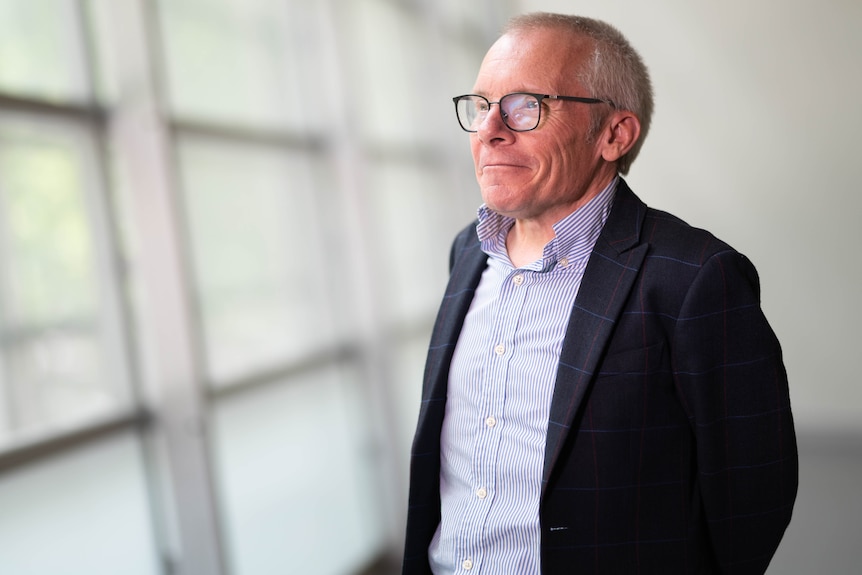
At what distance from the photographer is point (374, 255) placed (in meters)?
3.84

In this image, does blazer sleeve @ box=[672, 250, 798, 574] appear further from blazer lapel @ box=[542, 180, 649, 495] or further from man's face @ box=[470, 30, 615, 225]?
man's face @ box=[470, 30, 615, 225]

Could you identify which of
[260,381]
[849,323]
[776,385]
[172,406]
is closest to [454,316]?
[776,385]

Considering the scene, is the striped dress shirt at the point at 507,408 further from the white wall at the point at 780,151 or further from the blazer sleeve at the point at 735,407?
the white wall at the point at 780,151

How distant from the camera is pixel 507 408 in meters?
1.43

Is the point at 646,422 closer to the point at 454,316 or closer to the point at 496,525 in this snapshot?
the point at 496,525


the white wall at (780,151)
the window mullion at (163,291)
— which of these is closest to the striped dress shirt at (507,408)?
the window mullion at (163,291)

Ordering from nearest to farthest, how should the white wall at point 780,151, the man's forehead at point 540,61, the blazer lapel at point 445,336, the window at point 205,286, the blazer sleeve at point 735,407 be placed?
the blazer sleeve at point 735,407, the man's forehead at point 540,61, the blazer lapel at point 445,336, the window at point 205,286, the white wall at point 780,151

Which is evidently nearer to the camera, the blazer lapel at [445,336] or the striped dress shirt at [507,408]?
the striped dress shirt at [507,408]

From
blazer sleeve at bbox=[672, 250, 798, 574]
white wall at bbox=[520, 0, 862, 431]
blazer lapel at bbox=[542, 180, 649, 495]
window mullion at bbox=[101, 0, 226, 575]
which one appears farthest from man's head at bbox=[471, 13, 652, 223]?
white wall at bbox=[520, 0, 862, 431]

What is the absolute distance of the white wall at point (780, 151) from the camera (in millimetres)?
3898

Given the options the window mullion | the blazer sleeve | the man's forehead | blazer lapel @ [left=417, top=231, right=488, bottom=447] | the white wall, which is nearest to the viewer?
the blazer sleeve

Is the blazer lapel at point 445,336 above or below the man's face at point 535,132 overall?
below

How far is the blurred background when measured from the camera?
2.32 metres

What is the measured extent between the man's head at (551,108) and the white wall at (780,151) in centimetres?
287
